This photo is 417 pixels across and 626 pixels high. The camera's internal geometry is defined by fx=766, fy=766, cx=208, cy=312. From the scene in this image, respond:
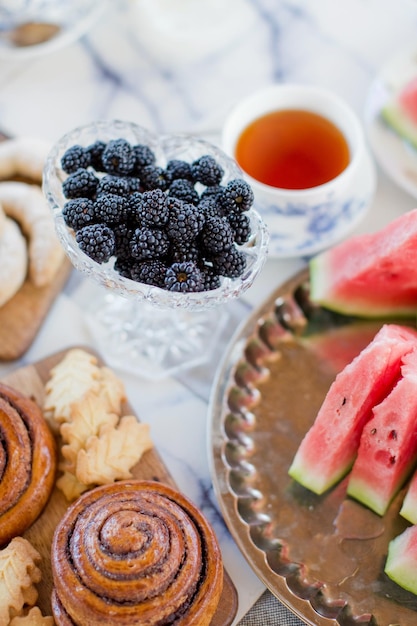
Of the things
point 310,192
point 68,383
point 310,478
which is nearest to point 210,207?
point 310,192

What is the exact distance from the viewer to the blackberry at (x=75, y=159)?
5.22 ft

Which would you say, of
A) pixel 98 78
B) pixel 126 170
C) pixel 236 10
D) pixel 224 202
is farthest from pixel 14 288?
pixel 236 10

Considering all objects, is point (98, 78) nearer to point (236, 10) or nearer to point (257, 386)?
point (236, 10)

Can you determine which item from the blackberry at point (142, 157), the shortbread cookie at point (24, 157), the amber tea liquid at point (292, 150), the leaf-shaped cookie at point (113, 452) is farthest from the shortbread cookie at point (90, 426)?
the amber tea liquid at point (292, 150)

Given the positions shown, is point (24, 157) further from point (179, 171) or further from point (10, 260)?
point (179, 171)

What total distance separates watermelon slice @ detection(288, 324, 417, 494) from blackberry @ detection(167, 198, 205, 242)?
0.41 meters

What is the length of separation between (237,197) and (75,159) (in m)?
0.35

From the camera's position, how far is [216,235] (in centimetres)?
147

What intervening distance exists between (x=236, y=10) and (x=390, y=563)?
1742 millimetres

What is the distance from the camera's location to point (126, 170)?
1.58 m

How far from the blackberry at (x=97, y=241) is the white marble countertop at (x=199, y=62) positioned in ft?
2.57

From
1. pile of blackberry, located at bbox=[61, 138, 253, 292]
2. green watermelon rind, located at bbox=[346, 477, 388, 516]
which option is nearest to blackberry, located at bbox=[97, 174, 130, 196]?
pile of blackberry, located at bbox=[61, 138, 253, 292]

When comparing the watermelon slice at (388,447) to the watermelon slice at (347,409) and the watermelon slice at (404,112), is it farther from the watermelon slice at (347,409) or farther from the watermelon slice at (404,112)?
the watermelon slice at (404,112)

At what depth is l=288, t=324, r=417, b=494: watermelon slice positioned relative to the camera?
1.51 m
